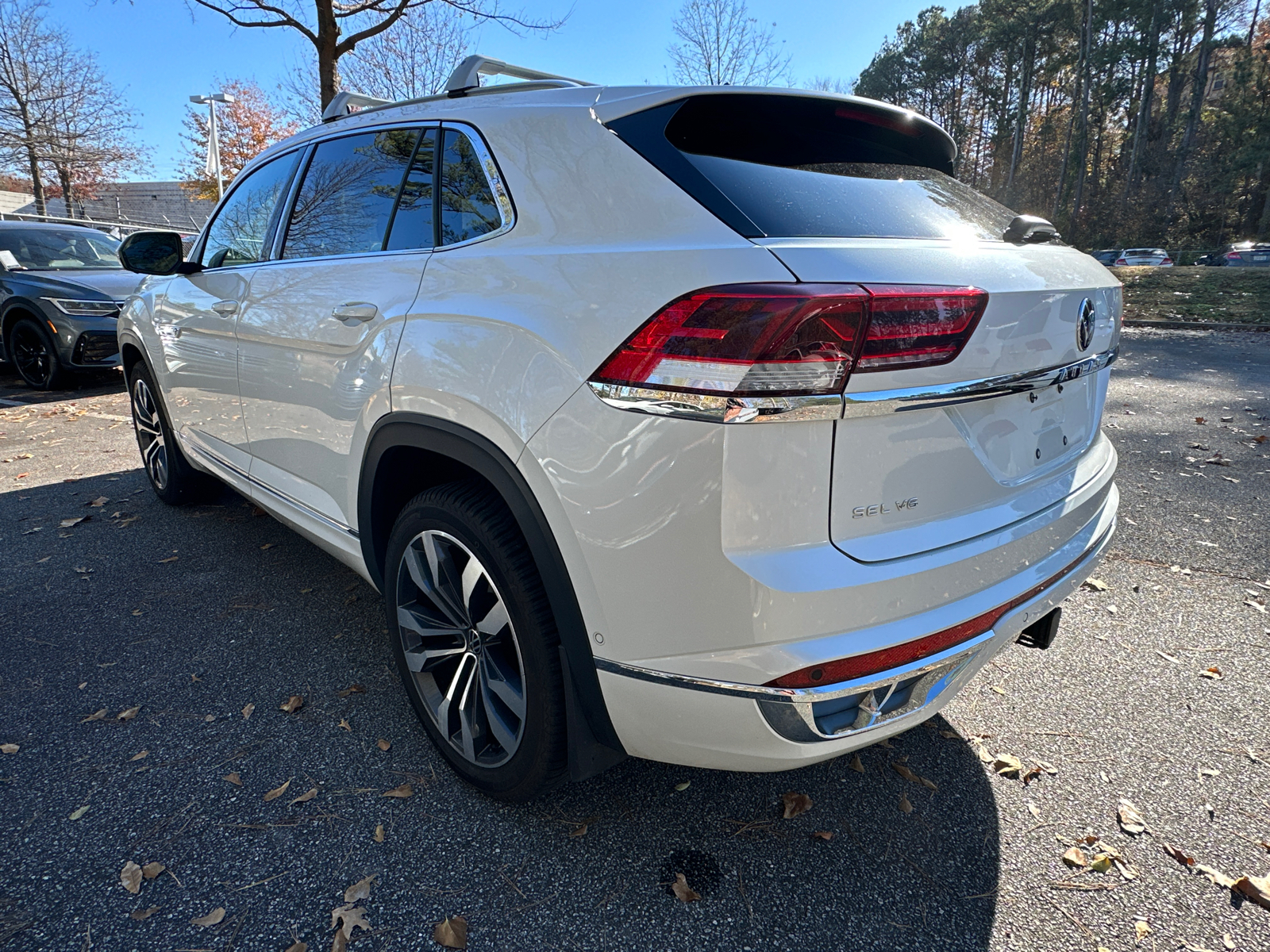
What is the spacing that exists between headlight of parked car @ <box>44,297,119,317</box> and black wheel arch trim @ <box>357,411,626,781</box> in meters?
7.94

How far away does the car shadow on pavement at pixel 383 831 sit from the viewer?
175 centimetres

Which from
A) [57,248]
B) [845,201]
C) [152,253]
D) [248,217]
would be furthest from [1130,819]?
[57,248]

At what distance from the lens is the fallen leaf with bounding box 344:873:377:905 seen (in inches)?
71.2

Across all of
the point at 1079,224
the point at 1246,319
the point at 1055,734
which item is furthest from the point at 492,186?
the point at 1079,224

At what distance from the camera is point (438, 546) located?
2.06m

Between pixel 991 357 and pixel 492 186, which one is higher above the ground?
pixel 492 186

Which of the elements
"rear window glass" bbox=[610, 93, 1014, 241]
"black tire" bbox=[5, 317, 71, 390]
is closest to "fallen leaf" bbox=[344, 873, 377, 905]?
"rear window glass" bbox=[610, 93, 1014, 241]

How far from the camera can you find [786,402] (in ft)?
4.46

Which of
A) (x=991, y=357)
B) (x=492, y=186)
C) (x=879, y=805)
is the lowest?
(x=879, y=805)

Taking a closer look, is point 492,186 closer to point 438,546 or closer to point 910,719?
point 438,546

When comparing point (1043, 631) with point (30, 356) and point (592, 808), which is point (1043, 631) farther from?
point (30, 356)

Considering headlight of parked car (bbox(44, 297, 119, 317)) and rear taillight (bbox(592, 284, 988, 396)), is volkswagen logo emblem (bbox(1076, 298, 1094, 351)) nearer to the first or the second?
rear taillight (bbox(592, 284, 988, 396))

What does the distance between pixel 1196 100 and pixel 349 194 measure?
154 feet

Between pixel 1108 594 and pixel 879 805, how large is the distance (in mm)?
1904
